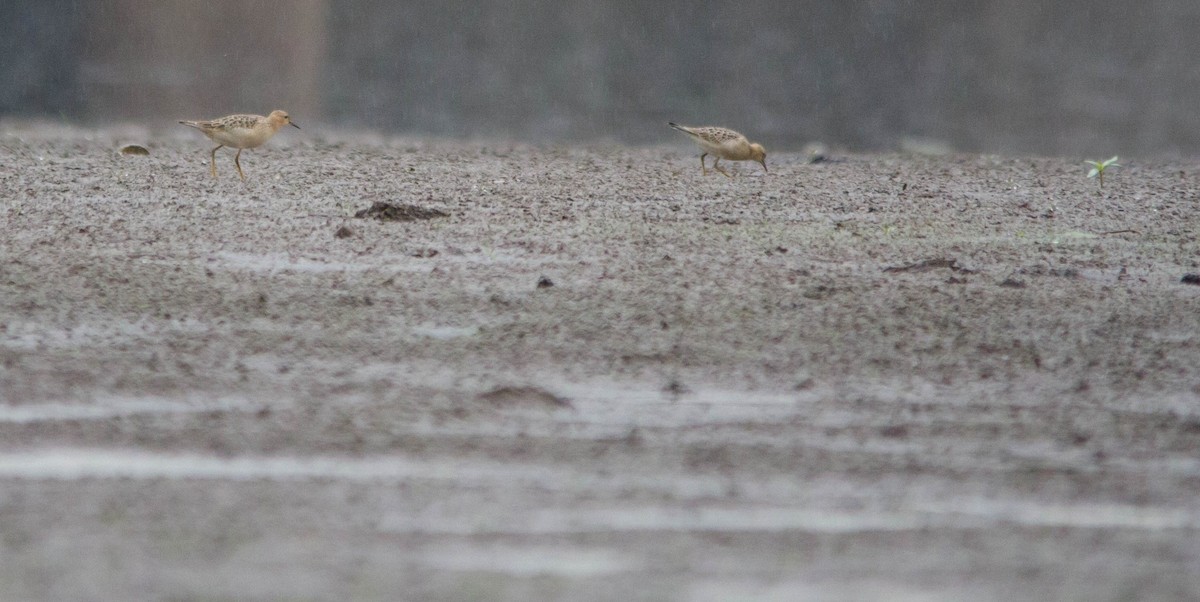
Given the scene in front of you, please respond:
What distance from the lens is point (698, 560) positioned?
3443mm

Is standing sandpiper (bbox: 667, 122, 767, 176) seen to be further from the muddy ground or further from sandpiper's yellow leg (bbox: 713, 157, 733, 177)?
the muddy ground

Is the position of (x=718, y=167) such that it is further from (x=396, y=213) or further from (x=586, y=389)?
(x=586, y=389)

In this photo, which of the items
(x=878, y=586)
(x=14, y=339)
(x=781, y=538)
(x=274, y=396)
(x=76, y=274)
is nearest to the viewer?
(x=878, y=586)

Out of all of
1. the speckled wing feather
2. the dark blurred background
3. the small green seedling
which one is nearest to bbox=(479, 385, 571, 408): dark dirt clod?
the speckled wing feather

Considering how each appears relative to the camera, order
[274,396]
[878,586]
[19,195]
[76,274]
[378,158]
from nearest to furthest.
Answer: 1. [878,586]
2. [274,396]
3. [76,274]
4. [19,195]
5. [378,158]

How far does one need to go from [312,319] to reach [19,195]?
9.22ft

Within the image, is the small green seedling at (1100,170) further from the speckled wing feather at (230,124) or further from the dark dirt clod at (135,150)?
the dark dirt clod at (135,150)

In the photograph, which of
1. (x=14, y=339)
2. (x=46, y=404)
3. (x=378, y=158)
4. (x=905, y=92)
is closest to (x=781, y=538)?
(x=46, y=404)

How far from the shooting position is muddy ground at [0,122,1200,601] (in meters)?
3.46

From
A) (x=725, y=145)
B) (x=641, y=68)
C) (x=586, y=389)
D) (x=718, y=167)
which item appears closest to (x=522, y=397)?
(x=586, y=389)

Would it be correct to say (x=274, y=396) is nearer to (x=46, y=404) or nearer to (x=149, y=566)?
(x=46, y=404)

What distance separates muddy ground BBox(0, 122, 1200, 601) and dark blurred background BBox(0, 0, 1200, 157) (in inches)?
159

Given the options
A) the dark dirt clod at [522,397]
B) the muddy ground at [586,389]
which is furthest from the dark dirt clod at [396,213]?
the dark dirt clod at [522,397]

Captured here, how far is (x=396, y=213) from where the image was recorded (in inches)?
291
